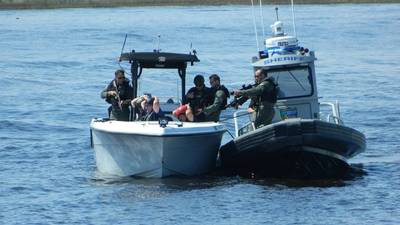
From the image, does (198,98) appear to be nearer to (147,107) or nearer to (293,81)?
(147,107)

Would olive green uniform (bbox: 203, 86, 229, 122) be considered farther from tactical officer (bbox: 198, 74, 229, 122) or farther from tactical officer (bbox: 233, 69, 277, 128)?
tactical officer (bbox: 233, 69, 277, 128)

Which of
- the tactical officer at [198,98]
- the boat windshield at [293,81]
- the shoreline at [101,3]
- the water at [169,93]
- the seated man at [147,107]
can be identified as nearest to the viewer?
the water at [169,93]

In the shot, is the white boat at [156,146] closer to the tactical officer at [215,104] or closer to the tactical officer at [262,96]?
the tactical officer at [215,104]

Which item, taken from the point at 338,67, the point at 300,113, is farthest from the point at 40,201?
the point at 338,67

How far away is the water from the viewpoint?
16.6m

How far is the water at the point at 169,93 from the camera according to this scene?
1656 cm

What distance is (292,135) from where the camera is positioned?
58.6 ft

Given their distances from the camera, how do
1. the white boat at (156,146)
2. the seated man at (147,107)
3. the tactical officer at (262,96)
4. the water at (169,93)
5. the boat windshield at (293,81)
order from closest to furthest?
the water at (169,93) → the white boat at (156,146) → the tactical officer at (262,96) → the seated man at (147,107) → the boat windshield at (293,81)

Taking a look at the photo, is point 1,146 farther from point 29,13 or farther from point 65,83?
point 29,13

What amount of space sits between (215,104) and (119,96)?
5.89ft

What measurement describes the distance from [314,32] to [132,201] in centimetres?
4002

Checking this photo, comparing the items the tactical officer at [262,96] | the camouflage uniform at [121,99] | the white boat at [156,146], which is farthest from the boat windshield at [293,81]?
the camouflage uniform at [121,99]

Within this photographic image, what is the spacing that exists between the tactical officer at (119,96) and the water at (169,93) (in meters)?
1.26

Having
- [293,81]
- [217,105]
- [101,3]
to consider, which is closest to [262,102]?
[217,105]
